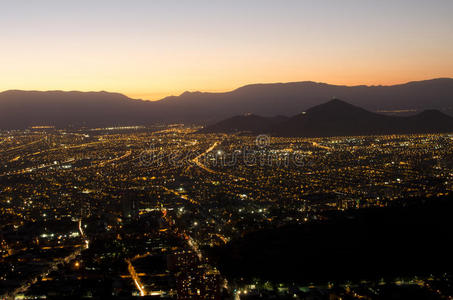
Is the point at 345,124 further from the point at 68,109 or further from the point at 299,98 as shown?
the point at 68,109

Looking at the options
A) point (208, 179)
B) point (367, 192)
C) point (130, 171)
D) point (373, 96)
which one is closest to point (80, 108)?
point (373, 96)

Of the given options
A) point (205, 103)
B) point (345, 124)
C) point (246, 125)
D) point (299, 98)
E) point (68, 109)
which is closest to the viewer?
point (345, 124)

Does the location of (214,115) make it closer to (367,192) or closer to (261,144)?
(261,144)

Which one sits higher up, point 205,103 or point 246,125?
point 205,103

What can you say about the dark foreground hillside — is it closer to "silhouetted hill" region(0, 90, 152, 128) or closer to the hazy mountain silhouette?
the hazy mountain silhouette

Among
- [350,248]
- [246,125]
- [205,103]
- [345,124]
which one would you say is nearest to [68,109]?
[205,103]

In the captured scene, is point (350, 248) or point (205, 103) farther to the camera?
point (205, 103)

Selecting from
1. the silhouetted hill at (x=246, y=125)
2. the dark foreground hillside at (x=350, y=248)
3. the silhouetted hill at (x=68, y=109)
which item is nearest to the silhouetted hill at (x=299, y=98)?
the silhouetted hill at (x=68, y=109)

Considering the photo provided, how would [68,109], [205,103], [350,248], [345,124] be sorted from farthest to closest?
[205,103]
[68,109]
[345,124]
[350,248]

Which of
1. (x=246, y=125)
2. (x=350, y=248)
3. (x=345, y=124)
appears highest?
(x=345, y=124)
